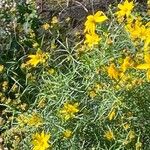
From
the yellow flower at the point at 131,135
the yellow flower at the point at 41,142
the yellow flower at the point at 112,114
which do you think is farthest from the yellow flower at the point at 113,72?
the yellow flower at the point at 41,142

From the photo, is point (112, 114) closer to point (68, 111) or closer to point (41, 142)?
point (68, 111)

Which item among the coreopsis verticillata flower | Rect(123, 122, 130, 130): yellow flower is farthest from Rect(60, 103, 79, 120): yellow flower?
Rect(123, 122, 130, 130): yellow flower

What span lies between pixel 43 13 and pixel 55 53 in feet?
3.38

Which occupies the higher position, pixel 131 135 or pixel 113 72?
pixel 113 72

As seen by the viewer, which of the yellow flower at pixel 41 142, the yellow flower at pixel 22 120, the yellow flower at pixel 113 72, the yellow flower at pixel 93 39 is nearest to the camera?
the yellow flower at pixel 113 72

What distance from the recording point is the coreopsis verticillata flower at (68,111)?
3.33 m

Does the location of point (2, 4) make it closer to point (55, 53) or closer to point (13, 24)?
point (13, 24)

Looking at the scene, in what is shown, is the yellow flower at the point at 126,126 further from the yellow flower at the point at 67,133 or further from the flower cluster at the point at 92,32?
the flower cluster at the point at 92,32

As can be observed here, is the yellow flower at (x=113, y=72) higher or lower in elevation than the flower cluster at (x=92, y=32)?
lower

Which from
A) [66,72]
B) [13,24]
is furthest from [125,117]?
[13,24]

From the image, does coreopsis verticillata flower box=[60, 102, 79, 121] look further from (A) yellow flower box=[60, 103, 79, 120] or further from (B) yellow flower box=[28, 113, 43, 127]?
(B) yellow flower box=[28, 113, 43, 127]

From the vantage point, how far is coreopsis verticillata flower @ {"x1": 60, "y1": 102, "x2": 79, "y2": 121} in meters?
3.33

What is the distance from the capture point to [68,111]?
132 inches

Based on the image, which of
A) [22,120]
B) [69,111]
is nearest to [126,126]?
[69,111]
